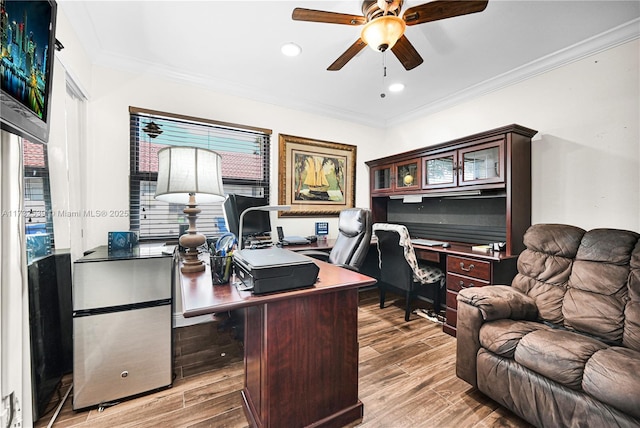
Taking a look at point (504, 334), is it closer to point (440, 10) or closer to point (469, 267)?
point (469, 267)

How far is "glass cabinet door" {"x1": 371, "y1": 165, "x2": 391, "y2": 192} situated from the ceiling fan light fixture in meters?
2.12

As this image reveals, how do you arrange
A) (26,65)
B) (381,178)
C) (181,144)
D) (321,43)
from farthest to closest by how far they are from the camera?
(381,178)
(181,144)
(321,43)
(26,65)

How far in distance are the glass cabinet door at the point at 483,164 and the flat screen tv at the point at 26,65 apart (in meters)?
3.06

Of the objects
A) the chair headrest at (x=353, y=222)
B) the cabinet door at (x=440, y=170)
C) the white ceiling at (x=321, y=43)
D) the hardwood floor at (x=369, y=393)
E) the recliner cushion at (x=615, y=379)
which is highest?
the white ceiling at (x=321, y=43)

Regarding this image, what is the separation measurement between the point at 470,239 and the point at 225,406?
2.83 metres

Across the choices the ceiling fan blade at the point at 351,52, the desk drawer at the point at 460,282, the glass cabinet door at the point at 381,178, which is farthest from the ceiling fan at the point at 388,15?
the glass cabinet door at the point at 381,178

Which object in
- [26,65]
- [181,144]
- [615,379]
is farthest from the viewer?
[181,144]

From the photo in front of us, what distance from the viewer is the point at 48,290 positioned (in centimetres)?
163

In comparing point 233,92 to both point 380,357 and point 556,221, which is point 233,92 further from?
point 556,221

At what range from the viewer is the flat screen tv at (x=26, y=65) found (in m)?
0.81

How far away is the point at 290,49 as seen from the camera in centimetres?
229

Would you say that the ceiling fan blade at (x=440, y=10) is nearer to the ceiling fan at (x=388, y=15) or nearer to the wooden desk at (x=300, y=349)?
the ceiling fan at (x=388, y=15)

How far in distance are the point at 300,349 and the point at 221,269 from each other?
549 millimetres

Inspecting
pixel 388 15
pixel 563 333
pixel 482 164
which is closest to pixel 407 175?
pixel 482 164
